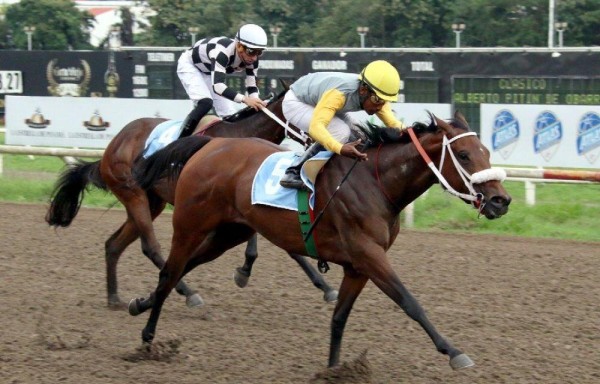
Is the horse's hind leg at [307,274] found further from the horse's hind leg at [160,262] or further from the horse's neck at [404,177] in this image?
the horse's neck at [404,177]

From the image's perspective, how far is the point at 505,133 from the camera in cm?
1267

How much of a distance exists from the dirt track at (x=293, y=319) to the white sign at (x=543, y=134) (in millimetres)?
1848

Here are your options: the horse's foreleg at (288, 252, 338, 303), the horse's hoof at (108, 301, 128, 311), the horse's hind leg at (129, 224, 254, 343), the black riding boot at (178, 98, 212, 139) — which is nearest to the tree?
the black riding boot at (178, 98, 212, 139)

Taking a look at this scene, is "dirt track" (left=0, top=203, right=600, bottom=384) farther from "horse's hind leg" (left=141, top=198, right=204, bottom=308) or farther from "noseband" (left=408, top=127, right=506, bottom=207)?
"noseband" (left=408, top=127, right=506, bottom=207)

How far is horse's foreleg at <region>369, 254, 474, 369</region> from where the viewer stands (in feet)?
17.7

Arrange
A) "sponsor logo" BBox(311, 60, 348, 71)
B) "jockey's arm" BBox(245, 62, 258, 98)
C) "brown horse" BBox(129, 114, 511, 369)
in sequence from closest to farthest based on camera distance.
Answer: "brown horse" BBox(129, 114, 511, 369)
"jockey's arm" BBox(245, 62, 258, 98)
"sponsor logo" BBox(311, 60, 348, 71)

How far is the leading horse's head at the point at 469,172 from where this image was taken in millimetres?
5422

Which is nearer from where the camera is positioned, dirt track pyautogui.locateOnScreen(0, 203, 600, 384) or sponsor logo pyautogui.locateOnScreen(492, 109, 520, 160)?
dirt track pyautogui.locateOnScreen(0, 203, 600, 384)

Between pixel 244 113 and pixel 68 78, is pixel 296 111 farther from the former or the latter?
pixel 68 78

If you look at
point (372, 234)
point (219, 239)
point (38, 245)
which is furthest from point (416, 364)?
point (38, 245)

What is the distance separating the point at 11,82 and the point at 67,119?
6602mm

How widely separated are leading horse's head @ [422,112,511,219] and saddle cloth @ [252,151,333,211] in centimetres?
71

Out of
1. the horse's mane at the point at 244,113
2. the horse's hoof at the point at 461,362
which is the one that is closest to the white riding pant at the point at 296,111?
the horse's mane at the point at 244,113

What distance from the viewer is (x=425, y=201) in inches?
499
